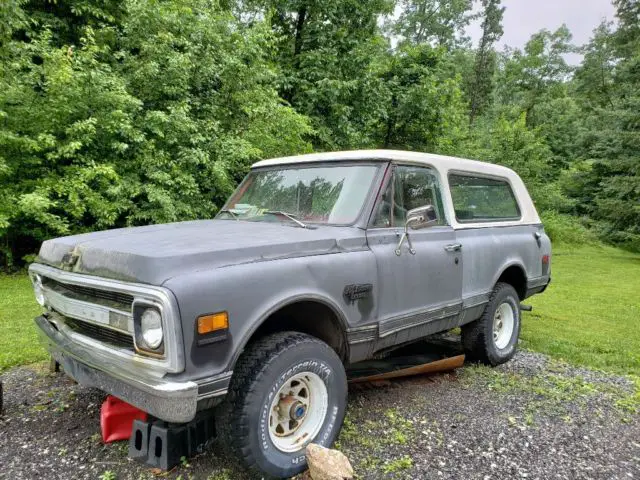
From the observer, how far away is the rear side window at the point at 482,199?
4262mm

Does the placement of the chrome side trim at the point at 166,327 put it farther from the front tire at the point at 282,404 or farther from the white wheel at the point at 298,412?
the white wheel at the point at 298,412

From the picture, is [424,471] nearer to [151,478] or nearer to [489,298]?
[151,478]

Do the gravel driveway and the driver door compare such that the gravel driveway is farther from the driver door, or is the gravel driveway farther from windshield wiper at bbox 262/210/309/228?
windshield wiper at bbox 262/210/309/228

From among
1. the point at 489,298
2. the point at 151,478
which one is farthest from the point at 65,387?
the point at 489,298

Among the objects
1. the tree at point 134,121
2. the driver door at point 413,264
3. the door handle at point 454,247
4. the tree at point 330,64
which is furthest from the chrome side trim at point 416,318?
the tree at point 330,64

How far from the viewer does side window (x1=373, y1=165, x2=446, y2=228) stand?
3391 millimetres

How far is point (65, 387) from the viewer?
3846 mm

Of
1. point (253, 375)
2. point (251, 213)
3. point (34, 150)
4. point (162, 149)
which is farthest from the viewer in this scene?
point (162, 149)

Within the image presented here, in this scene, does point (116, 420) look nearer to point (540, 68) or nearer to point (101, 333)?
point (101, 333)

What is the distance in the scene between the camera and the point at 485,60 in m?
32.8

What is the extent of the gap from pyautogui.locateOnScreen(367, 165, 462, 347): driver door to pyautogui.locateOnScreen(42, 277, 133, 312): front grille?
1.64 metres

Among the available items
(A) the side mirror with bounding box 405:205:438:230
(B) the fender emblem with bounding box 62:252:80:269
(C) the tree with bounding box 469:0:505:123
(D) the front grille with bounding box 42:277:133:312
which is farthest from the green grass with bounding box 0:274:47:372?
(C) the tree with bounding box 469:0:505:123

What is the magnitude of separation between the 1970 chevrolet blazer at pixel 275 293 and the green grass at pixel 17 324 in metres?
1.84

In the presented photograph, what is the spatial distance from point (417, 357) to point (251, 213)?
7.39 feet
